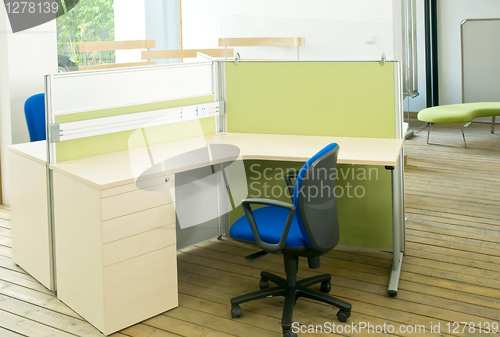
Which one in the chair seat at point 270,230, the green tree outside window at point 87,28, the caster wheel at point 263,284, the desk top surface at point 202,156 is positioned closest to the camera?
the chair seat at point 270,230

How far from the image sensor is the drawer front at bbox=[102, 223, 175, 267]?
8.07 ft

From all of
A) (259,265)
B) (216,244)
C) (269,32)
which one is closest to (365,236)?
(259,265)

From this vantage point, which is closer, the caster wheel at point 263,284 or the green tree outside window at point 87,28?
the caster wheel at point 263,284

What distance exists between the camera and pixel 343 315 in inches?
101

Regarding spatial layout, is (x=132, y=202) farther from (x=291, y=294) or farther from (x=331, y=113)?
(x=331, y=113)

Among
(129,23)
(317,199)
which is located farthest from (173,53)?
(317,199)

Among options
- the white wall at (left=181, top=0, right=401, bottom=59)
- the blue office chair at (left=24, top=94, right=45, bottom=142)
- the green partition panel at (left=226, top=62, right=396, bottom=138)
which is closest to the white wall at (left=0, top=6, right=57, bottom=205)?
the blue office chair at (left=24, top=94, right=45, bottom=142)

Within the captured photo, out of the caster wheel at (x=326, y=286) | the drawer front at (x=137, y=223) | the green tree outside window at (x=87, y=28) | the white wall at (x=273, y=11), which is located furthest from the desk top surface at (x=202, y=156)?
the green tree outside window at (x=87, y=28)

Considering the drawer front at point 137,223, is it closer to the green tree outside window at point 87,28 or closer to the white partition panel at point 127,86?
the white partition panel at point 127,86

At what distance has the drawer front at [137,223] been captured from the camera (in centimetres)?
245

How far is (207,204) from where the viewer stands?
12.0 ft

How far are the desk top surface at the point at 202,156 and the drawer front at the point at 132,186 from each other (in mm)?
19

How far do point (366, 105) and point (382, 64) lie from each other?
0.25 m

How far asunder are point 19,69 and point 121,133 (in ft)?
5.73
